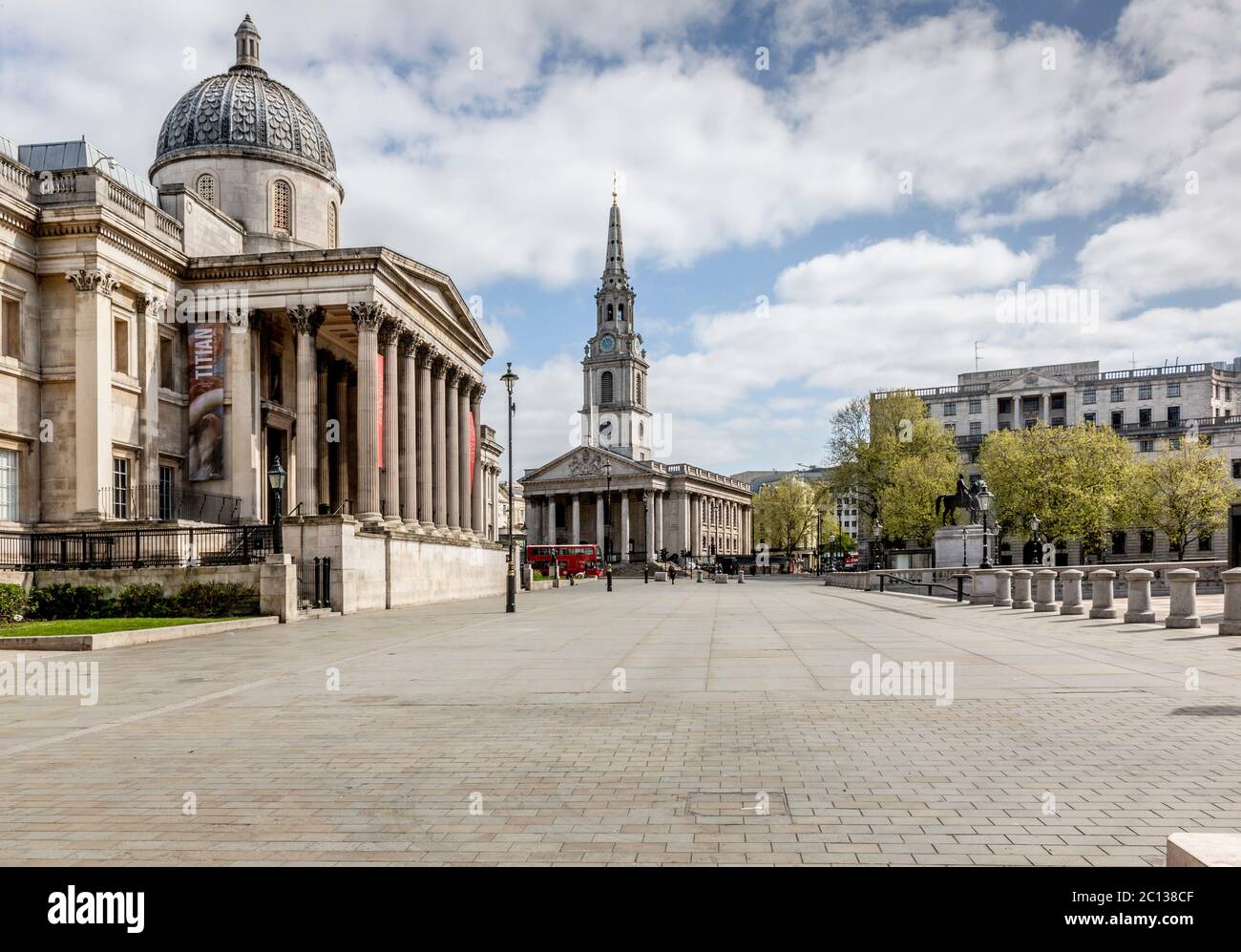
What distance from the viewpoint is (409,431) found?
44188mm

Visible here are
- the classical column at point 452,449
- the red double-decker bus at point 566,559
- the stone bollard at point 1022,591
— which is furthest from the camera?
the red double-decker bus at point 566,559

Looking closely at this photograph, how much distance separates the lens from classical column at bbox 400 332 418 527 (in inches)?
1720

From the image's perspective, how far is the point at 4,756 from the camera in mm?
8750

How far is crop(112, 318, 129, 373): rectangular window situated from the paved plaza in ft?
75.8

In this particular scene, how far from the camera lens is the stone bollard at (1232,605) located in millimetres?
18578

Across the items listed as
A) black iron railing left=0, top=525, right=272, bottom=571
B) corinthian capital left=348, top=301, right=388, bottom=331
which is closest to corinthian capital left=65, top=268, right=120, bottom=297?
corinthian capital left=348, top=301, right=388, bottom=331

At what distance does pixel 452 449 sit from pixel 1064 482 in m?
41.9

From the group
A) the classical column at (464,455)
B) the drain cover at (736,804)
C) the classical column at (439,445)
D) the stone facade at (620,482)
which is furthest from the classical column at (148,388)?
the stone facade at (620,482)

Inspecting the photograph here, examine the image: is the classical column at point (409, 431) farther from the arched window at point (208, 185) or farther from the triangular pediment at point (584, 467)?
the triangular pediment at point (584, 467)

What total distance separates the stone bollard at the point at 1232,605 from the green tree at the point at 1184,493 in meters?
60.0

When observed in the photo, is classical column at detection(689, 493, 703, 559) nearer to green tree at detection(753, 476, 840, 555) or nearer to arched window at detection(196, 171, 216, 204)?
green tree at detection(753, 476, 840, 555)

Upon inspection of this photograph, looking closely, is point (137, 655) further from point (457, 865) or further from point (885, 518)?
point (885, 518)
